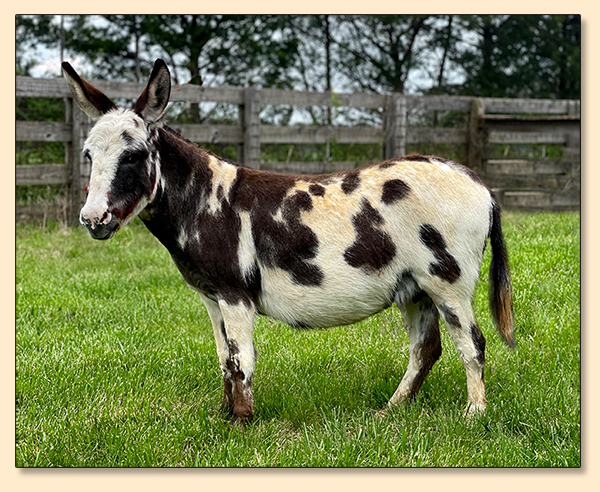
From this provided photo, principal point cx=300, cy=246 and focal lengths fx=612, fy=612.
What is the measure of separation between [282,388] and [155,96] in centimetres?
201

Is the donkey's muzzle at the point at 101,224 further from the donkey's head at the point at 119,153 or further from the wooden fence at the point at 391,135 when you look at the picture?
the wooden fence at the point at 391,135

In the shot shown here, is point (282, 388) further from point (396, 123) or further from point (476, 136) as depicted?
point (476, 136)

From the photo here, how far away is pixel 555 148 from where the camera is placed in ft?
32.7

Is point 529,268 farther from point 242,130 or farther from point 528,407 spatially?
point 242,130

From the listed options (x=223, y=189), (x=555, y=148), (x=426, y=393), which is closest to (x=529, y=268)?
(x=426, y=393)

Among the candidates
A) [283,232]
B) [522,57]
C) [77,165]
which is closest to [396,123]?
[522,57]

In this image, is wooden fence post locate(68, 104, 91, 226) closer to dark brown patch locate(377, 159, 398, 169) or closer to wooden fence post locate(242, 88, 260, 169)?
wooden fence post locate(242, 88, 260, 169)

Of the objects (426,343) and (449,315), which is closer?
(449,315)

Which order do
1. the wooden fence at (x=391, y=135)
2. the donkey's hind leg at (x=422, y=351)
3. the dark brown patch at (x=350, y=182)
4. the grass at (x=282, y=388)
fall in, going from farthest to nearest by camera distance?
the wooden fence at (x=391, y=135) < the donkey's hind leg at (x=422, y=351) < the dark brown patch at (x=350, y=182) < the grass at (x=282, y=388)

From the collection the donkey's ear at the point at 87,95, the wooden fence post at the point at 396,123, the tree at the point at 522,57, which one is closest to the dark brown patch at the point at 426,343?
the donkey's ear at the point at 87,95

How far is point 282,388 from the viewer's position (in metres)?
4.02

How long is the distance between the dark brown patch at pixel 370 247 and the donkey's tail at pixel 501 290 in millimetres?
717

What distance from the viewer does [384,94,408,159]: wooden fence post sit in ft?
34.2

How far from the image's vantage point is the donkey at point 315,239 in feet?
11.2
